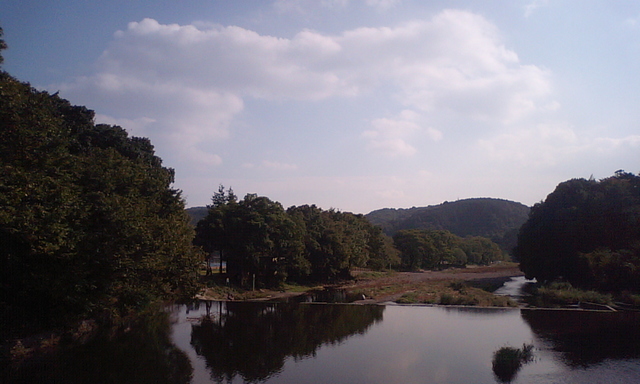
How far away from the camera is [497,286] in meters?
Answer: 62.6

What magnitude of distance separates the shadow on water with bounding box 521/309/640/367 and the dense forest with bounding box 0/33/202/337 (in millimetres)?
21309

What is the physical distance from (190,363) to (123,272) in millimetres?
5395

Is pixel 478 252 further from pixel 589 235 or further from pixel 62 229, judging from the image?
pixel 62 229

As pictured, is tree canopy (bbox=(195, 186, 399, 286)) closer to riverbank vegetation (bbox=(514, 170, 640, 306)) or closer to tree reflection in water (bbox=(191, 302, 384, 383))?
tree reflection in water (bbox=(191, 302, 384, 383))

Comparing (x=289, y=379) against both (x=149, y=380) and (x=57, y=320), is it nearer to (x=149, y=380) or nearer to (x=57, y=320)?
(x=149, y=380)

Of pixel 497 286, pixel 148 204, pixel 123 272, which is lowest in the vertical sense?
pixel 497 286

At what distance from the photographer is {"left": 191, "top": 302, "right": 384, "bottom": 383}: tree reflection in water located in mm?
21359

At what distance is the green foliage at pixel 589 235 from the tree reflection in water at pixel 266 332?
21995 mm

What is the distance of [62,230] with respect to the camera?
1603cm

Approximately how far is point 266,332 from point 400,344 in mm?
8879

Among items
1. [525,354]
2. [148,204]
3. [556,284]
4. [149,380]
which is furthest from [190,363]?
[556,284]


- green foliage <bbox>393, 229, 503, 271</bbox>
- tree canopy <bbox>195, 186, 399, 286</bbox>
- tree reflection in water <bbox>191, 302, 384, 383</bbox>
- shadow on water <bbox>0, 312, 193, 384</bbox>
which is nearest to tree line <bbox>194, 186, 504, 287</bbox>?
tree canopy <bbox>195, 186, 399, 286</bbox>

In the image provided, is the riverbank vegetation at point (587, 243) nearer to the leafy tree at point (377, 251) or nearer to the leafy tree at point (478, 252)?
the leafy tree at point (377, 251)

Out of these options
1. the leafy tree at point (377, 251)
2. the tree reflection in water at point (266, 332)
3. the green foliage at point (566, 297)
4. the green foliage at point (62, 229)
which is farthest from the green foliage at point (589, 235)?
the green foliage at point (62, 229)
